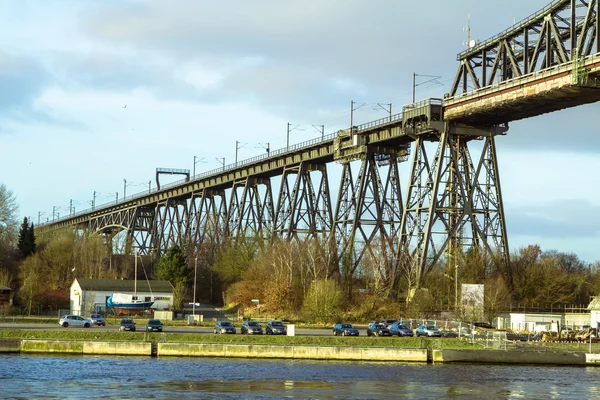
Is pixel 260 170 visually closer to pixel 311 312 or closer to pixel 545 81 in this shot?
pixel 311 312

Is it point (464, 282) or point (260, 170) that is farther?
point (260, 170)

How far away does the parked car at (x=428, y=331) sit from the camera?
74.2 metres

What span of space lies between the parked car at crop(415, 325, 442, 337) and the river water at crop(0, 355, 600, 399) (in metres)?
12.5

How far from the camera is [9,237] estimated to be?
146 metres

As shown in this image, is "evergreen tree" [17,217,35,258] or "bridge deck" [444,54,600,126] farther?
"evergreen tree" [17,217,35,258]

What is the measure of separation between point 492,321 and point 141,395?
175ft

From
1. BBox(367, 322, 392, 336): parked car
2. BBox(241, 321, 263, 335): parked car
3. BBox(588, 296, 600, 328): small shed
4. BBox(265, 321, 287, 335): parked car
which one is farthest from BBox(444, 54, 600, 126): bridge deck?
BBox(241, 321, 263, 335): parked car

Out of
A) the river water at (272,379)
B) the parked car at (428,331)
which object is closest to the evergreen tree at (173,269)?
the parked car at (428,331)

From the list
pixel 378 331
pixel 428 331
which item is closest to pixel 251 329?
pixel 378 331

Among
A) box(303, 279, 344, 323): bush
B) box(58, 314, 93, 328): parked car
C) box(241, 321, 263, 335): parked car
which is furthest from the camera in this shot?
box(303, 279, 344, 323): bush

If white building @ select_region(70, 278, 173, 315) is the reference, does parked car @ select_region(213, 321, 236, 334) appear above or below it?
below

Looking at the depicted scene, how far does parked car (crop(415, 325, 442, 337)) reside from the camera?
74.2 meters

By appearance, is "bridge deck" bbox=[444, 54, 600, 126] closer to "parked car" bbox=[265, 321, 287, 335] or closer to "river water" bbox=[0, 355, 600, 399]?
"river water" bbox=[0, 355, 600, 399]

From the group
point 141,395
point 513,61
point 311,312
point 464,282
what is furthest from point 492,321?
point 141,395
